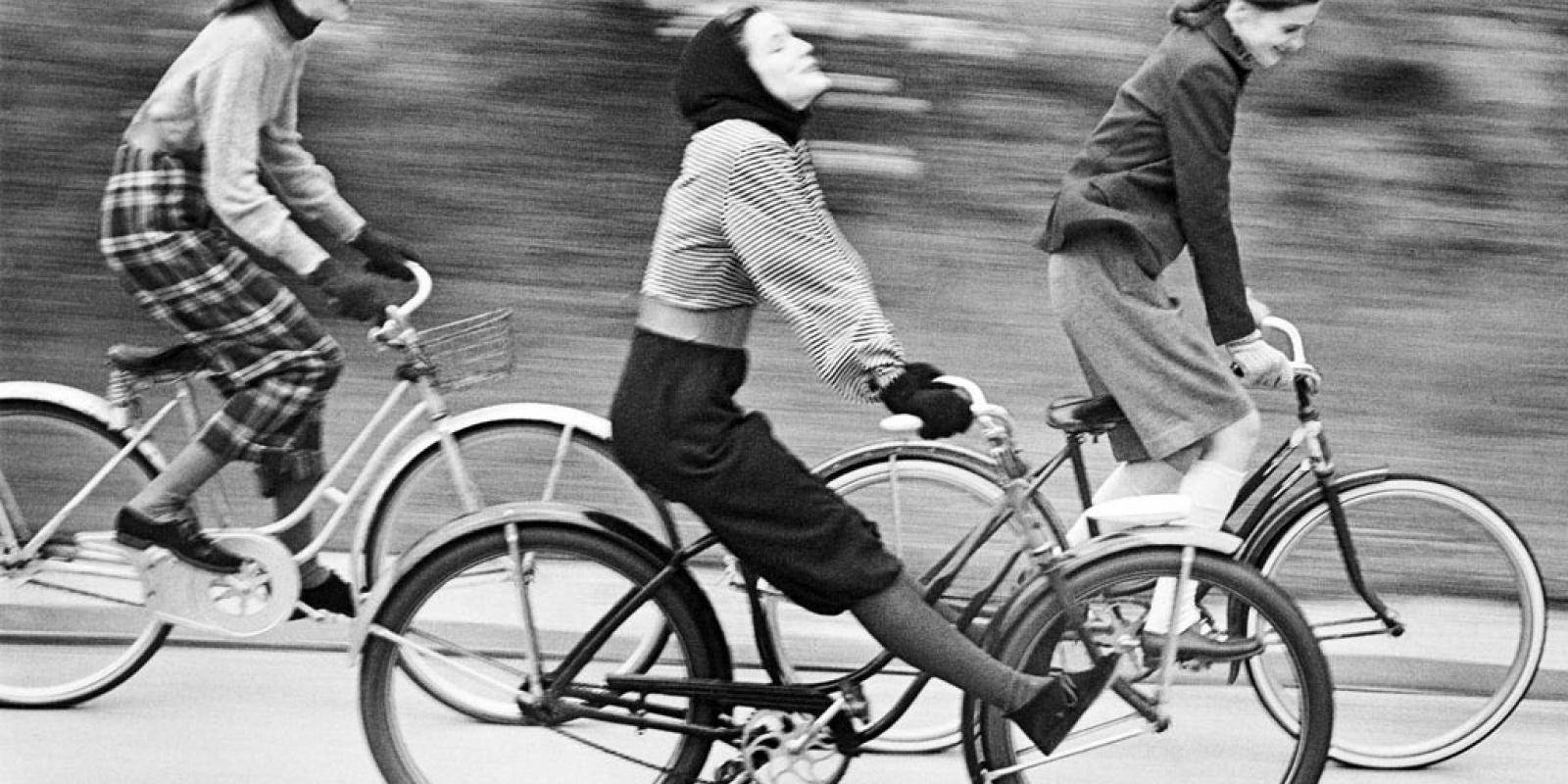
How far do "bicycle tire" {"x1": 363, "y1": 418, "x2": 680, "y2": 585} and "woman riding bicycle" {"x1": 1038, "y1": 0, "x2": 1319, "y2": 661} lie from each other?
3.71 ft

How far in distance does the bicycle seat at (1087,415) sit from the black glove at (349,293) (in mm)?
1549

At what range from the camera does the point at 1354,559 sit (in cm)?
452

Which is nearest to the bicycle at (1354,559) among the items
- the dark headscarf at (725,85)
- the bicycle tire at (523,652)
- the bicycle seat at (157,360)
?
the bicycle tire at (523,652)

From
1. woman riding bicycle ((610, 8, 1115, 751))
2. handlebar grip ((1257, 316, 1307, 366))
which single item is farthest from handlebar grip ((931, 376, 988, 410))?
handlebar grip ((1257, 316, 1307, 366))

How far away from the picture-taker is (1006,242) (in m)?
6.68

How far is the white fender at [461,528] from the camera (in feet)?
12.5

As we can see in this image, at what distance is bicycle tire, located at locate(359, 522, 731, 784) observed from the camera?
12.6 ft

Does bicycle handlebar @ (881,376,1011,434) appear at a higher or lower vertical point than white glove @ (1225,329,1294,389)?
higher

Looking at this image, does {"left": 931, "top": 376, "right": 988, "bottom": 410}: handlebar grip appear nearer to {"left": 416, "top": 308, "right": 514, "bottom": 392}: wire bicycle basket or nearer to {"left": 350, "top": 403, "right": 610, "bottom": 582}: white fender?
{"left": 350, "top": 403, "right": 610, "bottom": 582}: white fender

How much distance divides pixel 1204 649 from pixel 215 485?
2389 millimetres

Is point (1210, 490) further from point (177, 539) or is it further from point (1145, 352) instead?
point (177, 539)

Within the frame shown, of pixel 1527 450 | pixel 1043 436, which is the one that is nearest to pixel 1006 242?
pixel 1043 436

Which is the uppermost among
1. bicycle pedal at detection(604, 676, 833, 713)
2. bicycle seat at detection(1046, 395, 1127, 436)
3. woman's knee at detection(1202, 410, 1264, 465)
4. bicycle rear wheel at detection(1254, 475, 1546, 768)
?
bicycle seat at detection(1046, 395, 1127, 436)

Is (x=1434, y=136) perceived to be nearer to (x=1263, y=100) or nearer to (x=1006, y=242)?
(x=1263, y=100)
